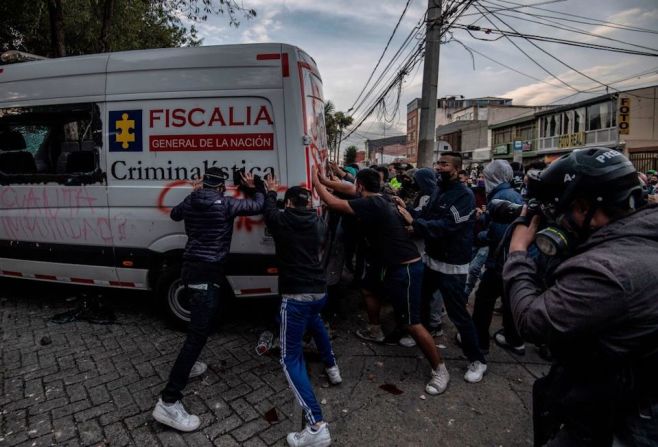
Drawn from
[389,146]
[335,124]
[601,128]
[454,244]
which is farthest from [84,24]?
[389,146]

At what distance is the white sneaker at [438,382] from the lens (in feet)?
→ 10.2

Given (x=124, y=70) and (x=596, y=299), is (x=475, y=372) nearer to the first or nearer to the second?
(x=596, y=299)

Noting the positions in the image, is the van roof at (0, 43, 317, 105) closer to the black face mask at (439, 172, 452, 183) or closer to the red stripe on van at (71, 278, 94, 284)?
the black face mask at (439, 172, 452, 183)

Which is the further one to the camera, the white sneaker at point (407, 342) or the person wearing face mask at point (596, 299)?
the white sneaker at point (407, 342)

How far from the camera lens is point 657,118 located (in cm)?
2409

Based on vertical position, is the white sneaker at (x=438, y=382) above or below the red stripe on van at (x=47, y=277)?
below

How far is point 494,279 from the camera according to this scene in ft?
11.6

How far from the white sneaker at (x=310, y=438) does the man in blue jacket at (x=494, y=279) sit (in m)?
1.74

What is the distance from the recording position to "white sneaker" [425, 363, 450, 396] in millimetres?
A: 3104

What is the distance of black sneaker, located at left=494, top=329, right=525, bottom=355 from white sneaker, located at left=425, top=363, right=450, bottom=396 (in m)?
1.04

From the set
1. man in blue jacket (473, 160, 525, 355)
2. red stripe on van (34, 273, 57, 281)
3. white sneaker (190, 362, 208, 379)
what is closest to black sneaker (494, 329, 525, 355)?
man in blue jacket (473, 160, 525, 355)

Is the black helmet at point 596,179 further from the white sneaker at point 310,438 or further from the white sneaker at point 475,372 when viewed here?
the white sneaker at point 475,372

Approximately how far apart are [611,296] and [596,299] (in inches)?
1.6

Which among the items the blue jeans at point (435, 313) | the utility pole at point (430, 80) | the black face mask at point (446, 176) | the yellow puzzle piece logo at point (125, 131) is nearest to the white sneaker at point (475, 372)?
the blue jeans at point (435, 313)
